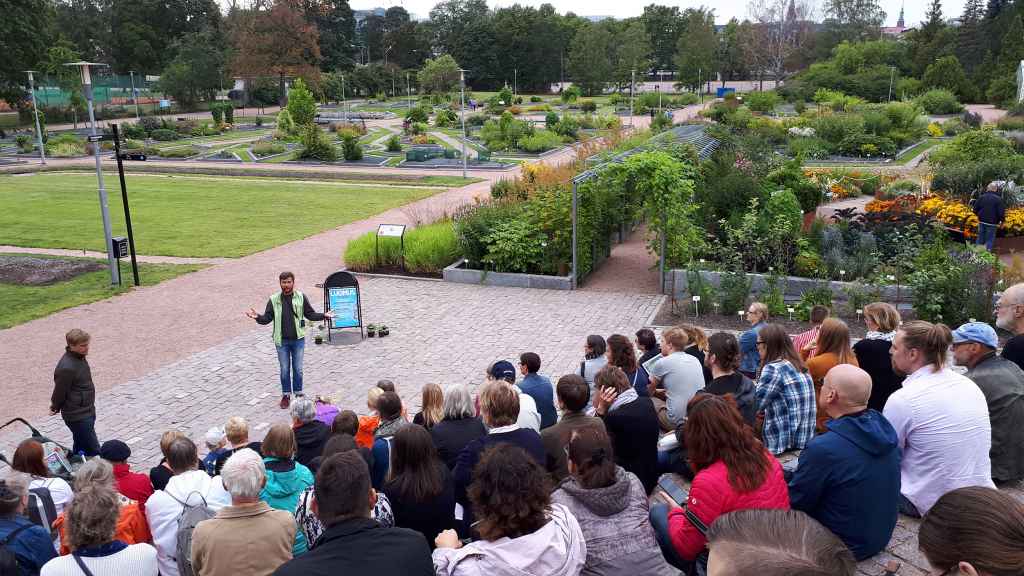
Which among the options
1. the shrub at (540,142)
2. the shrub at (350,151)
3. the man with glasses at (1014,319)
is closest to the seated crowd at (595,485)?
the man with glasses at (1014,319)

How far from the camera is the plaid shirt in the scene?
229 inches

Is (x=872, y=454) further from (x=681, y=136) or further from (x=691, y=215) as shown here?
(x=681, y=136)

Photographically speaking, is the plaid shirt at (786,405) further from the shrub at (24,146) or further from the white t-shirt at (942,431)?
the shrub at (24,146)

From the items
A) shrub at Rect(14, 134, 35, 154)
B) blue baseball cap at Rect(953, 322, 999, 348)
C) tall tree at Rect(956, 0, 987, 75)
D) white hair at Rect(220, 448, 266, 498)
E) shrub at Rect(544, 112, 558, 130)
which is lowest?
white hair at Rect(220, 448, 266, 498)

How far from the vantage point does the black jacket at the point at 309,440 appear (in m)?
5.93

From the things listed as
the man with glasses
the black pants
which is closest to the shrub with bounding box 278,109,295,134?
the black pants

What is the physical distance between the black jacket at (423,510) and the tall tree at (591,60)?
72.0 metres

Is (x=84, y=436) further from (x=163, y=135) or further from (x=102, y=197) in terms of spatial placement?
(x=163, y=135)

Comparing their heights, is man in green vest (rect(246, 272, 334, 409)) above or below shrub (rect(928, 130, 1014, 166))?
below

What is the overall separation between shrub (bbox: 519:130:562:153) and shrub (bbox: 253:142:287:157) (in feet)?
40.6

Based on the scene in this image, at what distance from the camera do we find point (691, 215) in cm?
1504

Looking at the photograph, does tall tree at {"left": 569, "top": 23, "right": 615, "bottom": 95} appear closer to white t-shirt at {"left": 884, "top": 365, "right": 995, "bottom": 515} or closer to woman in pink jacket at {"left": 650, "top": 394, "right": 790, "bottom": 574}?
white t-shirt at {"left": 884, "top": 365, "right": 995, "bottom": 515}

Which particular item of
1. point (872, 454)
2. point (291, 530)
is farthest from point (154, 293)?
point (872, 454)

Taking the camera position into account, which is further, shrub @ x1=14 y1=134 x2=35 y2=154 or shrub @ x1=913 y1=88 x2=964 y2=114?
shrub @ x1=913 y1=88 x2=964 y2=114
